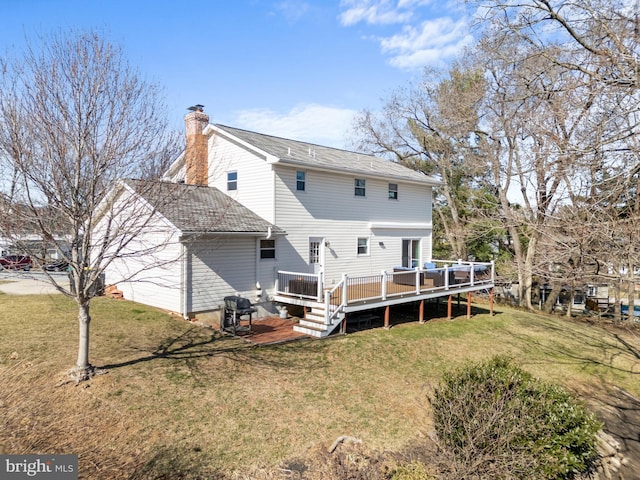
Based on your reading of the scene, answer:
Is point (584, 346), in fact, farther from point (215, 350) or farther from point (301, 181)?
point (215, 350)

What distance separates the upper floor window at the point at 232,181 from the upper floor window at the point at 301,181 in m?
2.88

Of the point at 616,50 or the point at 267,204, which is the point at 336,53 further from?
the point at 616,50

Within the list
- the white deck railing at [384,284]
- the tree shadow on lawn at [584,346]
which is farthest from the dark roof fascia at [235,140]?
the tree shadow on lawn at [584,346]

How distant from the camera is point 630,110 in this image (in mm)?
6660

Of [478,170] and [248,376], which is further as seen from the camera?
[478,170]

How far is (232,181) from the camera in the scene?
56.8 ft

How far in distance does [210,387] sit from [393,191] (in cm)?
1458

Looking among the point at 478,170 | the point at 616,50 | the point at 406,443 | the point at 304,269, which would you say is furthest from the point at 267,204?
the point at 478,170

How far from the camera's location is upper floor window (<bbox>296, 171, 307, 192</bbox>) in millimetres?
16317

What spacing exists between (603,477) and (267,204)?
41.7ft

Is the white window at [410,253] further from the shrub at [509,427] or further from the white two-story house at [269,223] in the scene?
the shrub at [509,427]

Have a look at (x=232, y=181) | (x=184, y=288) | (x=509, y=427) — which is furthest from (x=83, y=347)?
(x=232, y=181)

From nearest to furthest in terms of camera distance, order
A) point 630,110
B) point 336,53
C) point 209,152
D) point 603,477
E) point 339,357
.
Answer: point 630,110
point 603,477
point 339,357
point 336,53
point 209,152

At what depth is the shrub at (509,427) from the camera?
593 centimetres
